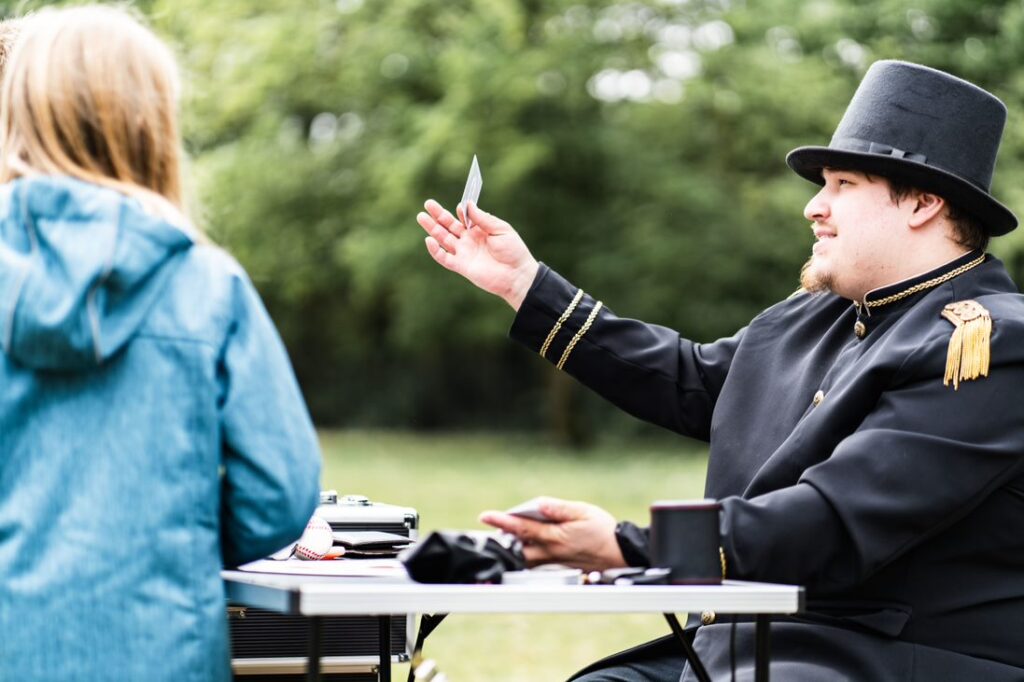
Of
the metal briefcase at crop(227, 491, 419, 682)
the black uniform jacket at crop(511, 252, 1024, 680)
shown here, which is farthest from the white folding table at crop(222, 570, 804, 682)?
the metal briefcase at crop(227, 491, 419, 682)

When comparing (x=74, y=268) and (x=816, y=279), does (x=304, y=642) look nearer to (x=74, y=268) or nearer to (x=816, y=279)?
(x=816, y=279)

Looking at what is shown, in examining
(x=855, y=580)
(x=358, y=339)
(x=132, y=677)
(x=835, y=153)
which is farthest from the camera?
(x=358, y=339)

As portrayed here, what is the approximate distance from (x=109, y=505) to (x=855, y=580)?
1.31m

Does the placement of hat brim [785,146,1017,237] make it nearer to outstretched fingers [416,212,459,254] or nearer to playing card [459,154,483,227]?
playing card [459,154,483,227]

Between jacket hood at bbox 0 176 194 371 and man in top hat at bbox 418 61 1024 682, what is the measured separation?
658 millimetres

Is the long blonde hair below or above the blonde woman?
above

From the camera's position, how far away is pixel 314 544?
9.21 feet

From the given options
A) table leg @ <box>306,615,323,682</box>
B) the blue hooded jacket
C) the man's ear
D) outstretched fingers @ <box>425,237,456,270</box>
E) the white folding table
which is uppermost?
the man's ear

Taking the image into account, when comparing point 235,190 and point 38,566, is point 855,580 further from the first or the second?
point 235,190

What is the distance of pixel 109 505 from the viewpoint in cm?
216

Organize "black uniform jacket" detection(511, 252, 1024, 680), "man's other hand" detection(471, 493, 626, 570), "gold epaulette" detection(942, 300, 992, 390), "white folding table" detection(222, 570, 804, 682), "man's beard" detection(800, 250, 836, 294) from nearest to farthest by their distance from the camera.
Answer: "white folding table" detection(222, 570, 804, 682) < "man's other hand" detection(471, 493, 626, 570) < "black uniform jacket" detection(511, 252, 1024, 680) < "gold epaulette" detection(942, 300, 992, 390) < "man's beard" detection(800, 250, 836, 294)

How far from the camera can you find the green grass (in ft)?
23.9

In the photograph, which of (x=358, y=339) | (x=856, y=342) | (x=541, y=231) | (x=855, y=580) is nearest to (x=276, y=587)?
(x=855, y=580)

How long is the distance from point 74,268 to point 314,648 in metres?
0.66
